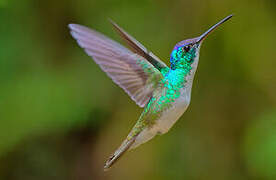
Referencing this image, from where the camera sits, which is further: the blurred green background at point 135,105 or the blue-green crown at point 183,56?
the blurred green background at point 135,105

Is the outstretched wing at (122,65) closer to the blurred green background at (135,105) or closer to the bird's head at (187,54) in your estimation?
the bird's head at (187,54)

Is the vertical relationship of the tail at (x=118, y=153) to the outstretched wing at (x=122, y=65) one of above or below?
below

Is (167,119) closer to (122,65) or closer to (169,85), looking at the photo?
(169,85)

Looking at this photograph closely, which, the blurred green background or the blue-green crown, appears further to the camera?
the blurred green background

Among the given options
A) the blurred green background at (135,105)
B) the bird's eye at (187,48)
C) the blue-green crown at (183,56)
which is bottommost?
the blurred green background at (135,105)

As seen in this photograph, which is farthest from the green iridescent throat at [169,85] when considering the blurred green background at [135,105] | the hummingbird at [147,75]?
the blurred green background at [135,105]

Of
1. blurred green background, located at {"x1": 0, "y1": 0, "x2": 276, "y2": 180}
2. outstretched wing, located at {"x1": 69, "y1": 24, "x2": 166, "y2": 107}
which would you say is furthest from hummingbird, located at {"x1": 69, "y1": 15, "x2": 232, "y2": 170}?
blurred green background, located at {"x1": 0, "y1": 0, "x2": 276, "y2": 180}

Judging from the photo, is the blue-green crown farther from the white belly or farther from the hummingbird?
the white belly
